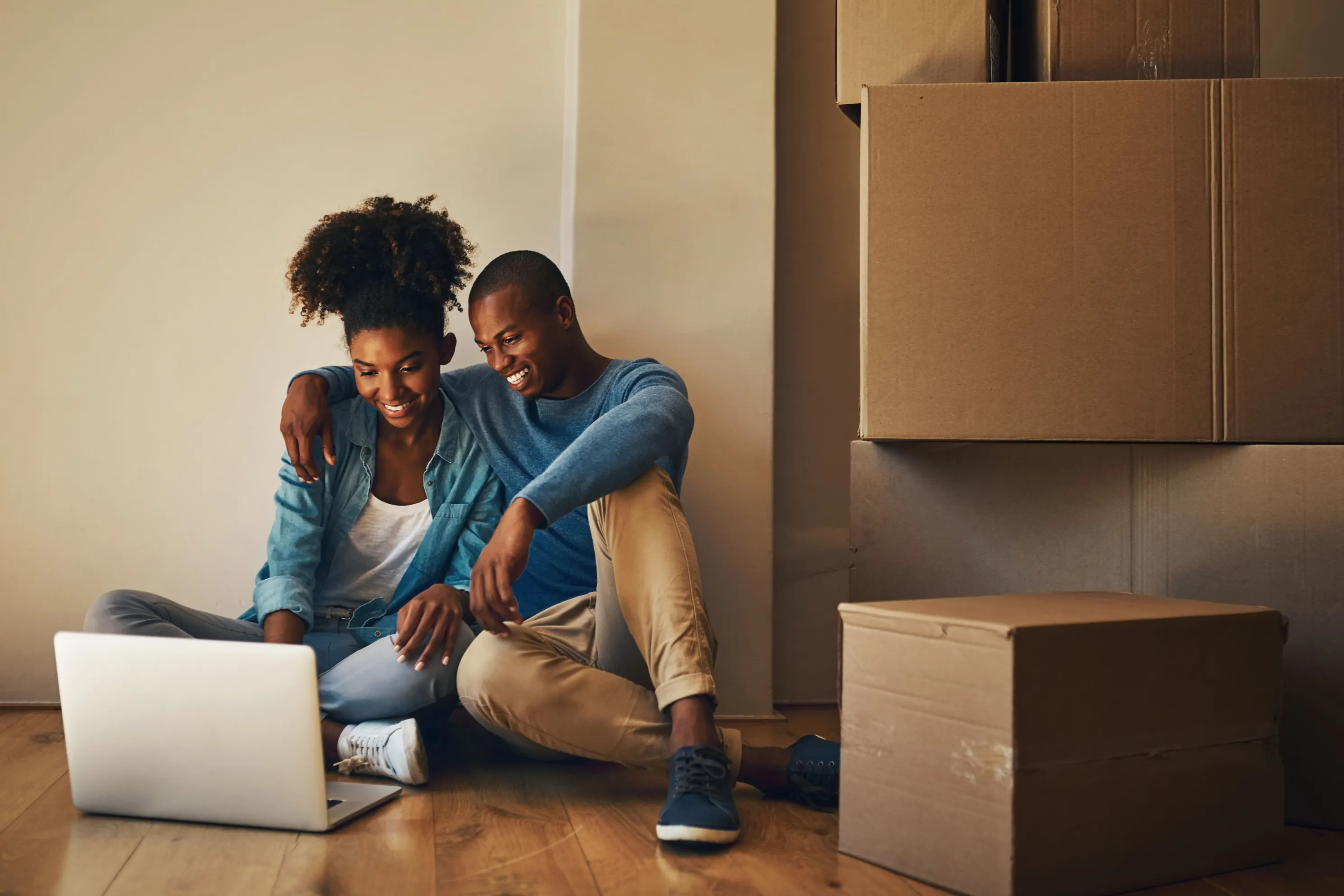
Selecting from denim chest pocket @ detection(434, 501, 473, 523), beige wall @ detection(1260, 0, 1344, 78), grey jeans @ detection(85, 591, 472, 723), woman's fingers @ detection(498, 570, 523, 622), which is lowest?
grey jeans @ detection(85, 591, 472, 723)

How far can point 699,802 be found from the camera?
110cm

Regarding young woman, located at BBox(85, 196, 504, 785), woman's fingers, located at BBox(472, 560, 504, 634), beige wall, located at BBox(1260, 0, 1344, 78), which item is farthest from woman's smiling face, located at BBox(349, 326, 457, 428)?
beige wall, located at BBox(1260, 0, 1344, 78)

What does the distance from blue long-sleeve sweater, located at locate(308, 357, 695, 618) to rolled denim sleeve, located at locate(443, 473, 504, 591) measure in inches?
0.7

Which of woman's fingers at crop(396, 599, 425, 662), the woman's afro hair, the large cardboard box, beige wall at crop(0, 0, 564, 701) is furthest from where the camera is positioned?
beige wall at crop(0, 0, 564, 701)

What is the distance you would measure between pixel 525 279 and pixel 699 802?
76 centimetres

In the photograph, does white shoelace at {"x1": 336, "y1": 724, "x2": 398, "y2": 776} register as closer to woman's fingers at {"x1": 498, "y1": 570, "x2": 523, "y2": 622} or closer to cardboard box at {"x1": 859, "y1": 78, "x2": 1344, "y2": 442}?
woman's fingers at {"x1": 498, "y1": 570, "x2": 523, "y2": 622}

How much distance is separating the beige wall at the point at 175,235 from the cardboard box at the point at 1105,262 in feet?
2.70

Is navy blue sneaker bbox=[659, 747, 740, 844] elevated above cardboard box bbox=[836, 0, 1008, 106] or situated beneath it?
situated beneath

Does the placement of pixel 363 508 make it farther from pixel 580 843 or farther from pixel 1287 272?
pixel 1287 272

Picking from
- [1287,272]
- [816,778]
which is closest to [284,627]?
[816,778]

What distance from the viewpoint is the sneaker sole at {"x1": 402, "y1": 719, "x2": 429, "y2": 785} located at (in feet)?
4.22

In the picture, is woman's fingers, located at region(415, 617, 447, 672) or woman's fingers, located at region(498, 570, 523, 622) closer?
woman's fingers, located at region(498, 570, 523, 622)

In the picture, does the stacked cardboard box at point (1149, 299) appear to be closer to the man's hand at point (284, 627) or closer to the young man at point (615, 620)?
the young man at point (615, 620)

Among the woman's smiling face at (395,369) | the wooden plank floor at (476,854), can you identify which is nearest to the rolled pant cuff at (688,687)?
the wooden plank floor at (476,854)
